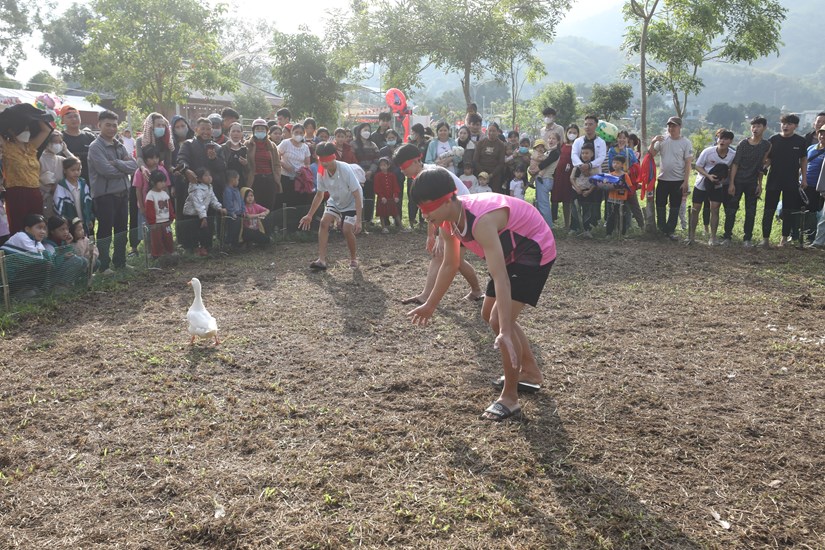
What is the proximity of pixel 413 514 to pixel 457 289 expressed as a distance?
4678mm

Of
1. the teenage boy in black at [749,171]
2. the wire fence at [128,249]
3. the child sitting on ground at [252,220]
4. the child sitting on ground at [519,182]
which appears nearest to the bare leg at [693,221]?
the teenage boy in black at [749,171]

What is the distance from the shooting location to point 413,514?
334cm

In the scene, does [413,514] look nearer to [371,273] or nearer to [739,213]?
[371,273]

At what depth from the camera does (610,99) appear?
30.0m

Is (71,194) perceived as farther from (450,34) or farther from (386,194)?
(450,34)

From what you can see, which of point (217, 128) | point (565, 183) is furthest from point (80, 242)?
point (565, 183)

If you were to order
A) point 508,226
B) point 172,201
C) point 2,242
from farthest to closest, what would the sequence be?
point 172,201
point 2,242
point 508,226

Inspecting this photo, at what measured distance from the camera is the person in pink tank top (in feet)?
12.4

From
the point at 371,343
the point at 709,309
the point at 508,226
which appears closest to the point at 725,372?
the point at 709,309

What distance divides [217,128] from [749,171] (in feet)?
26.5

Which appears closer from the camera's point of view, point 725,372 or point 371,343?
point 725,372

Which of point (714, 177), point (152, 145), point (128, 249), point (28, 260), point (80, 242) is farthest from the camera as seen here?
point (714, 177)

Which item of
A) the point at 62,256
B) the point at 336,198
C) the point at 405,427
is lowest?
the point at 405,427

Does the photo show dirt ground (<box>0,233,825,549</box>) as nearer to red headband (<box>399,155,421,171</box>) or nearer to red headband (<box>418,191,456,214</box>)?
red headband (<box>418,191,456,214</box>)
